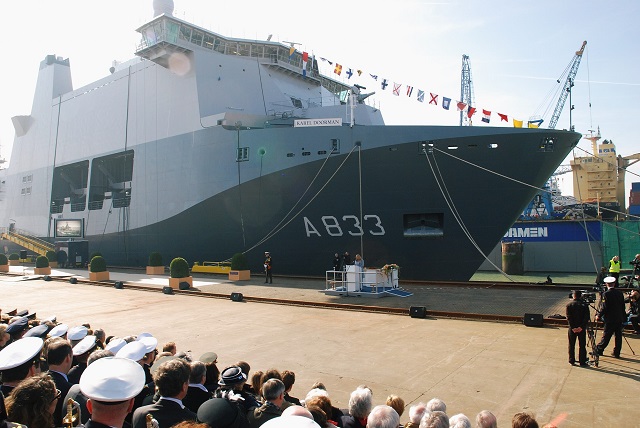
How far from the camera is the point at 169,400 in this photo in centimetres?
250

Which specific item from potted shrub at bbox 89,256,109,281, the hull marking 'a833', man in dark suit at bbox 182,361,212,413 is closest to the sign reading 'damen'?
the hull marking 'a833'

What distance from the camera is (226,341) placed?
7.16 meters

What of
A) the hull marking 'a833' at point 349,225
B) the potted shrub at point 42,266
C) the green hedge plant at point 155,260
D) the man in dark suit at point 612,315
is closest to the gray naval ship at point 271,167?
the hull marking 'a833' at point 349,225

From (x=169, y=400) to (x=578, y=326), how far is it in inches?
197

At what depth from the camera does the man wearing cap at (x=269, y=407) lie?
2604mm

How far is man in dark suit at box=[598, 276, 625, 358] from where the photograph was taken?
18.8 ft

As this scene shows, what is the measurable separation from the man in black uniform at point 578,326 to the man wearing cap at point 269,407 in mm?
4255

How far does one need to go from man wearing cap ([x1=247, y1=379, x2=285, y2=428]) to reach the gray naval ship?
10.0m

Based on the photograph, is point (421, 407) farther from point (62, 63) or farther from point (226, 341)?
point (62, 63)

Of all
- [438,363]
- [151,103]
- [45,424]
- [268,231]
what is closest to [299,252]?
[268,231]

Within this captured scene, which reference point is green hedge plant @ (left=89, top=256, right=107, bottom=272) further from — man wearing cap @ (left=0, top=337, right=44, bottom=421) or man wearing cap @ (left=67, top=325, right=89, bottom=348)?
man wearing cap @ (left=0, top=337, right=44, bottom=421)

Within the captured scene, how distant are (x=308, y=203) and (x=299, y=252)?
174 cm

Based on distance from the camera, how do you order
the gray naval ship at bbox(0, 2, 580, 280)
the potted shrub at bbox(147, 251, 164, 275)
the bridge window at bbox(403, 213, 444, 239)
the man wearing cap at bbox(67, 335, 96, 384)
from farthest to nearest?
the potted shrub at bbox(147, 251, 164, 275) → the bridge window at bbox(403, 213, 444, 239) → the gray naval ship at bbox(0, 2, 580, 280) → the man wearing cap at bbox(67, 335, 96, 384)

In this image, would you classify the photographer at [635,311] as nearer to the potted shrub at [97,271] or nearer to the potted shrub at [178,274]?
Result: the potted shrub at [178,274]
